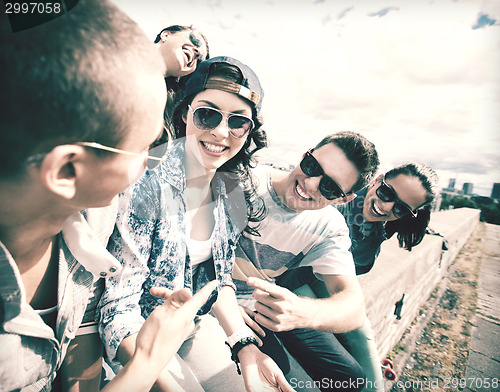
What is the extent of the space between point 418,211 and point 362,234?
2.56ft

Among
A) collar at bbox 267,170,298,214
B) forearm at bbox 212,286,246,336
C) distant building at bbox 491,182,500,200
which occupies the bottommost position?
distant building at bbox 491,182,500,200

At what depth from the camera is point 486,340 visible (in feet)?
15.4

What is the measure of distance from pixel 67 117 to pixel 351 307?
2238 millimetres

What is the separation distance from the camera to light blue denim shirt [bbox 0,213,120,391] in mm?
800

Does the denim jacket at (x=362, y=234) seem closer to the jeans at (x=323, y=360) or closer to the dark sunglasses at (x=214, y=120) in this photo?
the jeans at (x=323, y=360)

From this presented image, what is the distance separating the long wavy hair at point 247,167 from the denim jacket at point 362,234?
52.8 inches

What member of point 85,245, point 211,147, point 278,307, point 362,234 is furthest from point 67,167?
point 362,234

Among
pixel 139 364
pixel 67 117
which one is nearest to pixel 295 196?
pixel 139 364

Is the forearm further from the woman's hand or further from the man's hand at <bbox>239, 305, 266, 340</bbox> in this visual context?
the woman's hand

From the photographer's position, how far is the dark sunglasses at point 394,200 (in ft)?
9.45

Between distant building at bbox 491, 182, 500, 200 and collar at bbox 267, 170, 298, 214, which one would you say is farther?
distant building at bbox 491, 182, 500, 200

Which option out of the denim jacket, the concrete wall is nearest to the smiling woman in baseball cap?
the denim jacket

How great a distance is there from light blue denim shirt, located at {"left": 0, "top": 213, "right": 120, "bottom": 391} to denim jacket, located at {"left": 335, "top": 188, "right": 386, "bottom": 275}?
2582mm

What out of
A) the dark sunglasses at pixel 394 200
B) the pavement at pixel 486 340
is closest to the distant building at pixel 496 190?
the pavement at pixel 486 340
